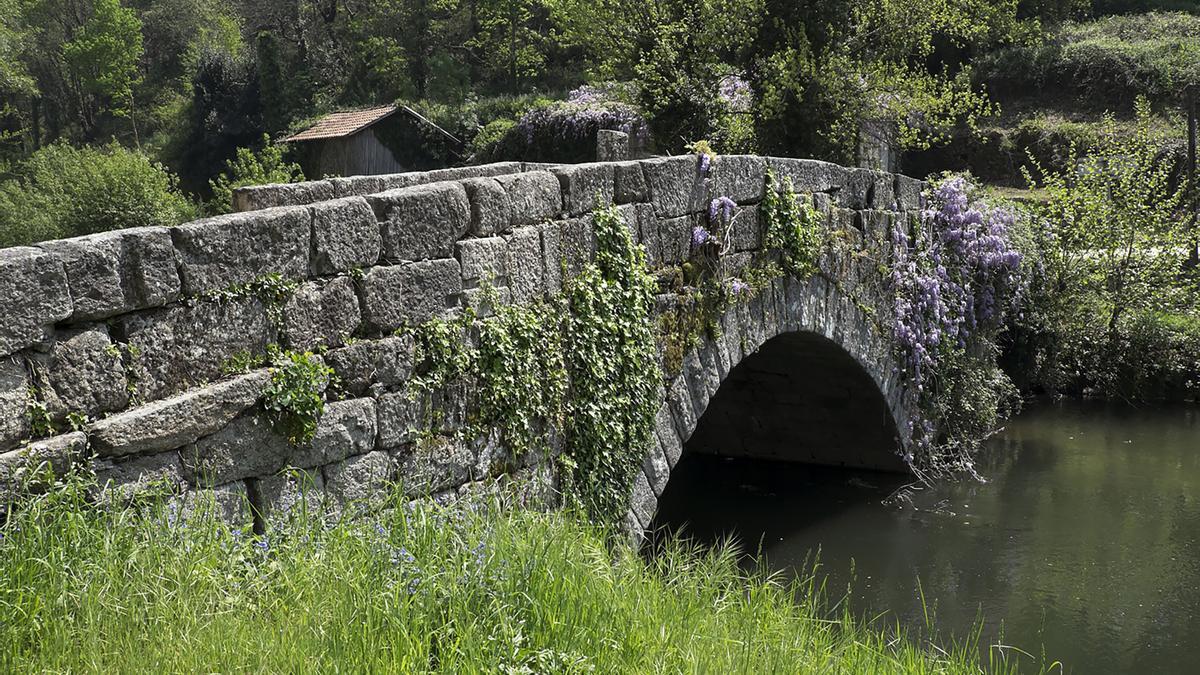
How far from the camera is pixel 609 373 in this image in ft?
18.6

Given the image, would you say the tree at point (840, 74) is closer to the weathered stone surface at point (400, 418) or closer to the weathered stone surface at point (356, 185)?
the weathered stone surface at point (356, 185)

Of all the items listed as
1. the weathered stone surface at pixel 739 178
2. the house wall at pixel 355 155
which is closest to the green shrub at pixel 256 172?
the house wall at pixel 355 155

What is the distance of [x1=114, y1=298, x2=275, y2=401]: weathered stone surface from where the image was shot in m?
3.40

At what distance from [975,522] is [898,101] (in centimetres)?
532

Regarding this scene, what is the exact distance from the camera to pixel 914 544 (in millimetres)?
9055

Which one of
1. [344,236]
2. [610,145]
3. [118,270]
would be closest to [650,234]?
[344,236]

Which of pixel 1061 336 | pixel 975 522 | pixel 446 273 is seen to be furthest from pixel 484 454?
pixel 1061 336

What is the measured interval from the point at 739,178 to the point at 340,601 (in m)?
4.68

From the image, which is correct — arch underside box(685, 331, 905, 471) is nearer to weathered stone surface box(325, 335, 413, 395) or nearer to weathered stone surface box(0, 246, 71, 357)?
weathered stone surface box(325, 335, 413, 395)

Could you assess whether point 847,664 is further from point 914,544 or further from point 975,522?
A: point 975,522

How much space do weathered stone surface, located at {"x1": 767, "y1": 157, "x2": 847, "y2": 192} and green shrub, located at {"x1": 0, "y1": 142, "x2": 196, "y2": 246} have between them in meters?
18.9

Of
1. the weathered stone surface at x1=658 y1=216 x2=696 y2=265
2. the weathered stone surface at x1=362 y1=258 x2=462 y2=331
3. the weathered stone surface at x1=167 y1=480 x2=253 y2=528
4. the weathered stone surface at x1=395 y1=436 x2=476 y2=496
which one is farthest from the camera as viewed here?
the weathered stone surface at x1=658 y1=216 x2=696 y2=265

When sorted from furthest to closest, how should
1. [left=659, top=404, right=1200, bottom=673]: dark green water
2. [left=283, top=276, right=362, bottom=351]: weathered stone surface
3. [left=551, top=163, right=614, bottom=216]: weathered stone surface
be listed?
[left=659, top=404, right=1200, bottom=673]: dark green water < [left=551, top=163, right=614, bottom=216]: weathered stone surface < [left=283, top=276, right=362, bottom=351]: weathered stone surface

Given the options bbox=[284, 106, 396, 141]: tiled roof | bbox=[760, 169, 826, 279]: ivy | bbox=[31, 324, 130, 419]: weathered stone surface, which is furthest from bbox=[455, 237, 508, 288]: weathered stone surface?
bbox=[284, 106, 396, 141]: tiled roof
